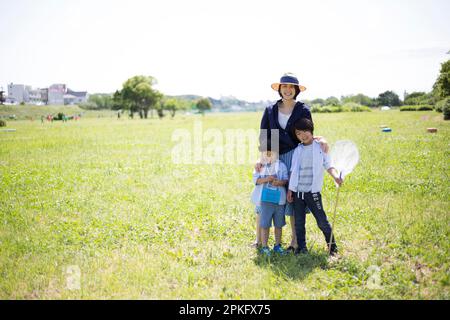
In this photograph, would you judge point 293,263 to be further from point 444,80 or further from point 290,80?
point 444,80

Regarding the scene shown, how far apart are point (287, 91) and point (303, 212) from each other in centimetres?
205

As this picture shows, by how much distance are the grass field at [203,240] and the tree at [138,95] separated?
3655 inches

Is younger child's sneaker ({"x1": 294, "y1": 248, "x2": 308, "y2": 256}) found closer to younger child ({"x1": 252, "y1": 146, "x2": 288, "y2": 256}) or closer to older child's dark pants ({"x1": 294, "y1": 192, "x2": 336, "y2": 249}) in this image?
older child's dark pants ({"x1": 294, "y1": 192, "x2": 336, "y2": 249})

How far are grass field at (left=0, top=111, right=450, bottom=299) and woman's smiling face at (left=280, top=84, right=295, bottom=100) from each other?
106 inches

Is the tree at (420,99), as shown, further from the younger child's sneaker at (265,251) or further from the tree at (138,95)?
the younger child's sneaker at (265,251)

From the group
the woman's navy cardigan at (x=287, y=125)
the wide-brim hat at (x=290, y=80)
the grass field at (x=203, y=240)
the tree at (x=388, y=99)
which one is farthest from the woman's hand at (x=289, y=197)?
the tree at (x=388, y=99)

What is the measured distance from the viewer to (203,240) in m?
6.42

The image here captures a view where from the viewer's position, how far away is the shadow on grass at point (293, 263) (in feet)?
16.4

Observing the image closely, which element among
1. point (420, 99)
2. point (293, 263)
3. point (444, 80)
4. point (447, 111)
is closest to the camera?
point (293, 263)

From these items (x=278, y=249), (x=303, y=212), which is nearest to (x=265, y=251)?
(x=278, y=249)
